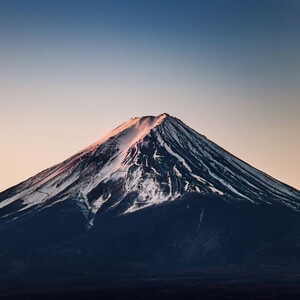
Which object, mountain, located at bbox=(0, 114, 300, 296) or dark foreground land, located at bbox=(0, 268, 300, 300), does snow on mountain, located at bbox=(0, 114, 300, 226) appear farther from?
dark foreground land, located at bbox=(0, 268, 300, 300)

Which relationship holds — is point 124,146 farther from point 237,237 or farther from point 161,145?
point 237,237

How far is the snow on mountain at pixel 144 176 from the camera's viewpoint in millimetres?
132750

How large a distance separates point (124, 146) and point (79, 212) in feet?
93.3

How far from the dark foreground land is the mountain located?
153 inches

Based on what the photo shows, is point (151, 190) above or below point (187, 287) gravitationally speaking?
above

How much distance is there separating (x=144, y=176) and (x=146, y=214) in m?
14.4

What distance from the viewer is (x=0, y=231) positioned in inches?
5010

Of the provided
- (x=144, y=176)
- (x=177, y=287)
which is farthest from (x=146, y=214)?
(x=177, y=287)

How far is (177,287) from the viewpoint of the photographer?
294 ft

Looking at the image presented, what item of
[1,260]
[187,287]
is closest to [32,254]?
[1,260]

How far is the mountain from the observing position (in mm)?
111438

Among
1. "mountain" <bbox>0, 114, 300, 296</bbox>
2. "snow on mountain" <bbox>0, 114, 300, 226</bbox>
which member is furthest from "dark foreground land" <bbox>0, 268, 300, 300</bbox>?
"snow on mountain" <bbox>0, 114, 300, 226</bbox>

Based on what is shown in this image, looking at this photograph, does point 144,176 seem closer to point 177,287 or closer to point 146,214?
point 146,214

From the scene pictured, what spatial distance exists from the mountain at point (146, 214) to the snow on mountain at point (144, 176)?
241 mm
